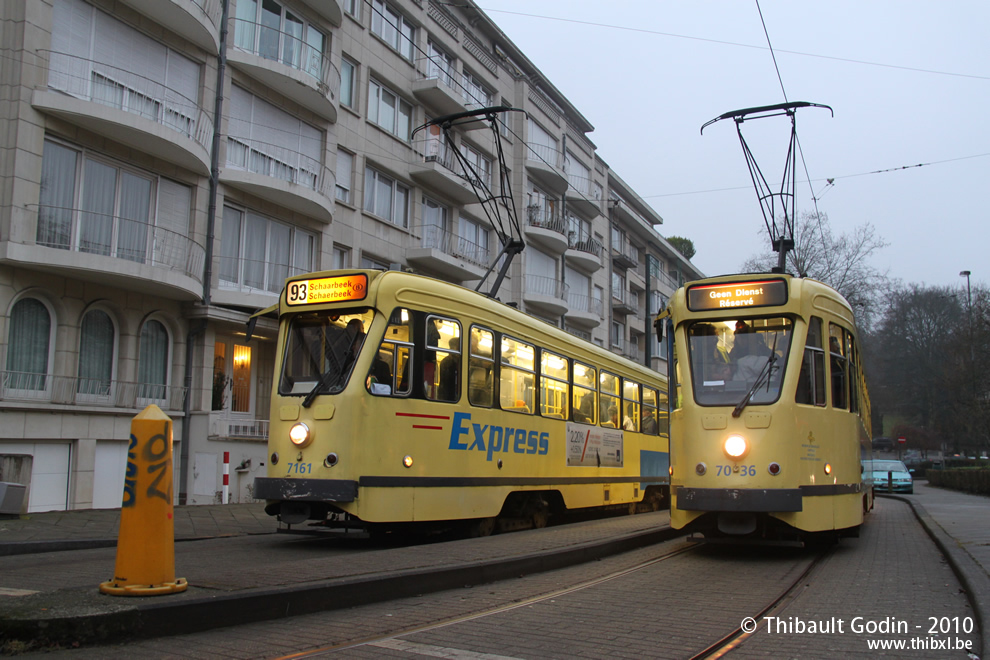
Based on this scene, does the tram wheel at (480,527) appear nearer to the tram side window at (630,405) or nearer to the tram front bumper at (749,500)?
the tram front bumper at (749,500)

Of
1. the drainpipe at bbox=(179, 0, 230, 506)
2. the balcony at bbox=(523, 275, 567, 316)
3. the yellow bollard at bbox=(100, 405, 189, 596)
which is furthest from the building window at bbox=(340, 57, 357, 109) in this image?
the yellow bollard at bbox=(100, 405, 189, 596)

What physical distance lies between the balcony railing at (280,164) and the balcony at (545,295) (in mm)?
13027

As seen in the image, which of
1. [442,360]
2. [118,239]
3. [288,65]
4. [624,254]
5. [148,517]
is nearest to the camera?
[148,517]

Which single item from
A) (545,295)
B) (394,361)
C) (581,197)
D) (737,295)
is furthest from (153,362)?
(581,197)

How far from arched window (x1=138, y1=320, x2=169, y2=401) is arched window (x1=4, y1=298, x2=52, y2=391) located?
229 centimetres

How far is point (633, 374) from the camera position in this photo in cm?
1748

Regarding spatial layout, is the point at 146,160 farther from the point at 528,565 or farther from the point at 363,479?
the point at 528,565

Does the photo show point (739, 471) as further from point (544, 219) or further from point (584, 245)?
point (584, 245)

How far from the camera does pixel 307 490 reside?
31.4 feet

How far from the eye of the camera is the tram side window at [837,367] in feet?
33.9

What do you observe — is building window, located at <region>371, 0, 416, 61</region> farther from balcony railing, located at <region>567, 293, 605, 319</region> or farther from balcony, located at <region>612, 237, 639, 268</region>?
balcony, located at <region>612, 237, 639, 268</region>

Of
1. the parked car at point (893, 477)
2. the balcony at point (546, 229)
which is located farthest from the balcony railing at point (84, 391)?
the parked car at point (893, 477)

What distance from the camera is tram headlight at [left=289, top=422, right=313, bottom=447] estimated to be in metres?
9.76

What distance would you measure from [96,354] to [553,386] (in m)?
9.66
